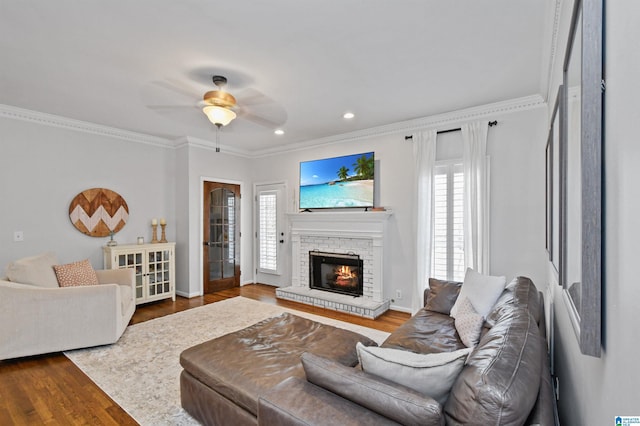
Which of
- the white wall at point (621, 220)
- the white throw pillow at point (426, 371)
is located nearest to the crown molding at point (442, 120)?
the white wall at point (621, 220)

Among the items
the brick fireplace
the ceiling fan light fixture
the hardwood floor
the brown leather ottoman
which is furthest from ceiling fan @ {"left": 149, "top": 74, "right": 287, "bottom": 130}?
the hardwood floor

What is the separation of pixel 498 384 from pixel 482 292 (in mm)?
1744

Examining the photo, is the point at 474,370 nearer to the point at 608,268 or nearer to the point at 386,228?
the point at 608,268

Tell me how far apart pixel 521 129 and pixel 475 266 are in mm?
1695

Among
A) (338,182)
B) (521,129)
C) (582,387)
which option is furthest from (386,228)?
(582,387)

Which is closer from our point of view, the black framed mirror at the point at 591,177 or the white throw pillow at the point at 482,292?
the black framed mirror at the point at 591,177

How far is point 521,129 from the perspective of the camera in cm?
363

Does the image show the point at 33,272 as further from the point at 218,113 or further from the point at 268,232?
the point at 268,232

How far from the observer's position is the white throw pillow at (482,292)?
8.23ft

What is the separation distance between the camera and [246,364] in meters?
1.96

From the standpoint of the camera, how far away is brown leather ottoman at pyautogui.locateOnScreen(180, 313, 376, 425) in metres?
1.76

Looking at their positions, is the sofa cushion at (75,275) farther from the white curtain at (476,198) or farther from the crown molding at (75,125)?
the white curtain at (476,198)

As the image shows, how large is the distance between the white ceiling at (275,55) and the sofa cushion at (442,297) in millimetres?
2082

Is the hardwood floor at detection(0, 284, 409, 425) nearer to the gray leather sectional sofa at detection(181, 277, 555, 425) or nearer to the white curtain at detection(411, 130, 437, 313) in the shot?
the gray leather sectional sofa at detection(181, 277, 555, 425)
